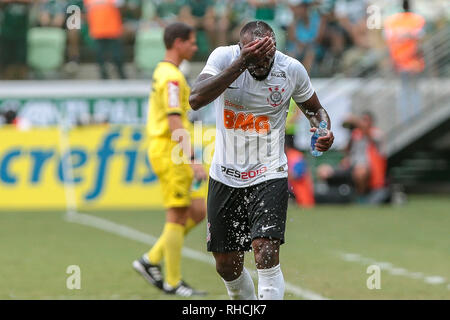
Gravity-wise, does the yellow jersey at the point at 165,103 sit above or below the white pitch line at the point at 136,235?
above

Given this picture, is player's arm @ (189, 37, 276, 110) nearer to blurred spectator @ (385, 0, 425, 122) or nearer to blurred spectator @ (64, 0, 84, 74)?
blurred spectator @ (385, 0, 425, 122)

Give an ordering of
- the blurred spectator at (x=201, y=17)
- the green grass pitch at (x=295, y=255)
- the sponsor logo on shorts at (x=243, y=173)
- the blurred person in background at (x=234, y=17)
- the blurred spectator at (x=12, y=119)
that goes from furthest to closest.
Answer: the blurred spectator at (x=201, y=17) < the blurred person in background at (x=234, y=17) < the blurred spectator at (x=12, y=119) < the green grass pitch at (x=295, y=255) < the sponsor logo on shorts at (x=243, y=173)

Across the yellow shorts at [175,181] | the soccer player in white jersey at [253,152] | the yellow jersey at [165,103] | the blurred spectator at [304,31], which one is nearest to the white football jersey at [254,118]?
the soccer player in white jersey at [253,152]

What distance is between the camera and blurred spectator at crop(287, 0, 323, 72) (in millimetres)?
20406

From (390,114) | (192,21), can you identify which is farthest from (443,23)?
(192,21)

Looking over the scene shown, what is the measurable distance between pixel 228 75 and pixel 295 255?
20.3 ft

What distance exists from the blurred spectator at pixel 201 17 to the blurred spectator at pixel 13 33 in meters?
3.47

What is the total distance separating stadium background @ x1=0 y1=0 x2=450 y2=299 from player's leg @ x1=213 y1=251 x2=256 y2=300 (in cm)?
148

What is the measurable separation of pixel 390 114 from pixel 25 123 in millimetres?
7547

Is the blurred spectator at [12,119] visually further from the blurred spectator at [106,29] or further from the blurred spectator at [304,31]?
the blurred spectator at [304,31]

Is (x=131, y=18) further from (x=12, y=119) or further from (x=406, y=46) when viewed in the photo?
(x=406, y=46)

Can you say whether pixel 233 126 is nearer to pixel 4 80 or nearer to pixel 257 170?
pixel 257 170

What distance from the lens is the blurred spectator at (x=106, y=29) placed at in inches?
854

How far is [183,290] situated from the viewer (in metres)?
9.41
